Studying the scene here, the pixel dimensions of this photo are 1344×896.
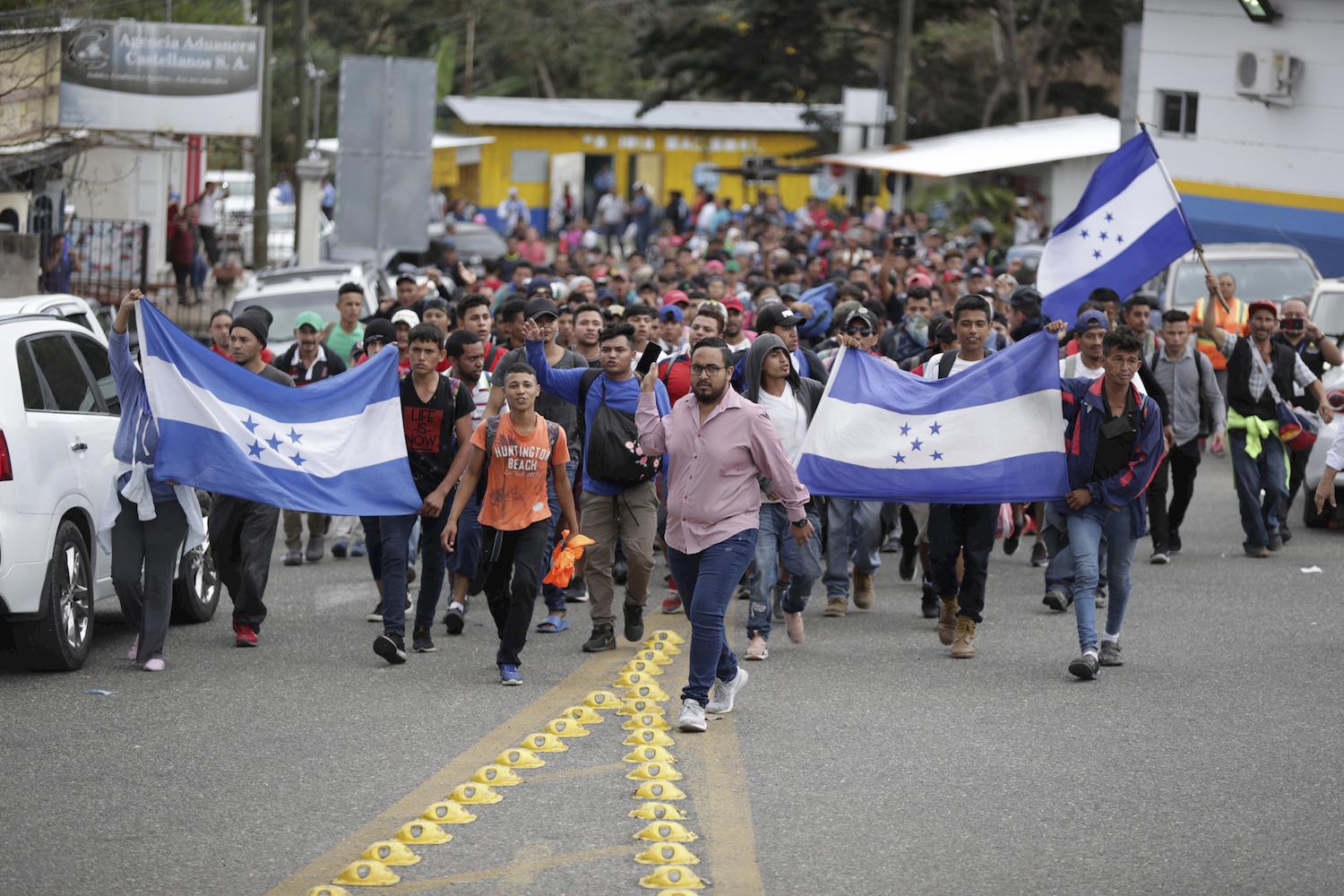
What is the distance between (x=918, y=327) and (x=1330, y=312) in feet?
23.3

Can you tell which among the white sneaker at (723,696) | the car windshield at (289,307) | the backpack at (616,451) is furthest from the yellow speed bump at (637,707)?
the car windshield at (289,307)

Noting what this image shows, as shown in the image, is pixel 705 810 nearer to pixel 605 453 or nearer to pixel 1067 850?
pixel 1067 850

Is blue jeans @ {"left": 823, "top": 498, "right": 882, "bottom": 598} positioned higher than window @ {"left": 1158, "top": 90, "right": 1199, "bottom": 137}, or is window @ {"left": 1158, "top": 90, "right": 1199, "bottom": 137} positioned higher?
window @ {"left": 1158, "top": 90, "right": 1199, "bottom": 137}

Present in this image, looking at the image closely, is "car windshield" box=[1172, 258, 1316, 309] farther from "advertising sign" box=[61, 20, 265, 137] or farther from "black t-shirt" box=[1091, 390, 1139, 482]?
"black t-shirt" box=[1091, 390, 1139, 482]

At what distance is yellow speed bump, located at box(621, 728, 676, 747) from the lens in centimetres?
866

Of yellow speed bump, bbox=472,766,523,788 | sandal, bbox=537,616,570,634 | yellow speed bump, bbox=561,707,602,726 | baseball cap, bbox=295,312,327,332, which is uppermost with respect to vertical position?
baseball cap, bbox=295,312,327,332

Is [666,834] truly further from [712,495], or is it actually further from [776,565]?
[776,565]

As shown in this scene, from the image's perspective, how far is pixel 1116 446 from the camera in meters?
10.6

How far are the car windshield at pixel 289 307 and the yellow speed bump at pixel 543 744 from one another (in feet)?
42.6

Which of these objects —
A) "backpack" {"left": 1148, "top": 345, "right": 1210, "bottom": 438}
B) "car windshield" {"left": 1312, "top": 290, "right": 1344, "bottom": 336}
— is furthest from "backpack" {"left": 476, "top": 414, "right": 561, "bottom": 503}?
"car windshield" {"left": 1312, "top": 290, "right": 1344, "bottom": 336}

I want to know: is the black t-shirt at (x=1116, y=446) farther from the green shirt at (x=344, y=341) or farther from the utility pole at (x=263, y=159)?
the utility pole at (x=263, y=159)

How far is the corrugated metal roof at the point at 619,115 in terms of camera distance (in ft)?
195

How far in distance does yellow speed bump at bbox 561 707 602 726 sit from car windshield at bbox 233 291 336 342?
1235 centimetres

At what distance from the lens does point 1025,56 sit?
156 feet
